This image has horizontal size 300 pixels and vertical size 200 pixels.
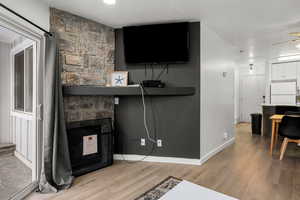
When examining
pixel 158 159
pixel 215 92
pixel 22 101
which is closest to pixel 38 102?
pixel 22 101

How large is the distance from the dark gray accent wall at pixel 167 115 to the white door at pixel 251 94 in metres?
5.58

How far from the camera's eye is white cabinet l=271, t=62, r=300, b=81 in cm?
581

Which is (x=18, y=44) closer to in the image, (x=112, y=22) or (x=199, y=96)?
(x=112, y=22)

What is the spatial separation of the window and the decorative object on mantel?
124 centimetres

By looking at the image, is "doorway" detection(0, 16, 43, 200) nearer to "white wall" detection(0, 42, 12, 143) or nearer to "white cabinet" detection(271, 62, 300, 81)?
"white wall" detection(0, 42, 12, 143)

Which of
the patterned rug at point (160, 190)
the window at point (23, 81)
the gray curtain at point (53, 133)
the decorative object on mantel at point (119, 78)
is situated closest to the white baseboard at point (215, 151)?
the patterned rug at point (160, 190)

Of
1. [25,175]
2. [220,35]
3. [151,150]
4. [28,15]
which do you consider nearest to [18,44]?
[28,15]

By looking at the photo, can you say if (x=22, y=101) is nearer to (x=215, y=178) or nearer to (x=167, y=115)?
(x=167, y=115)

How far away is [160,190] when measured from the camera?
228 centimetres

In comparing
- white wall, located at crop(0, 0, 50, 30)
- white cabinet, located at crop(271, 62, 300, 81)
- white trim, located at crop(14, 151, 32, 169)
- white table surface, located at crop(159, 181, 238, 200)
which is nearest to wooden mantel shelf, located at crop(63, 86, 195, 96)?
white wall, located at crop(0, 0, 50, 30)

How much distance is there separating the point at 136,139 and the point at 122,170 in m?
0.62

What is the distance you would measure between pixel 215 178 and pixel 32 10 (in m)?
3.28

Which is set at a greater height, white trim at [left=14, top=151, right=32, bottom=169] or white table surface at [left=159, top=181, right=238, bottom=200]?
white table surface at [left=159, top=181, right=238, bottom=200]

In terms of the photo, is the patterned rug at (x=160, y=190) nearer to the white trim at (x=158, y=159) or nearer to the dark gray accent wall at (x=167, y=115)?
the white trim at (x=158, y=159)
